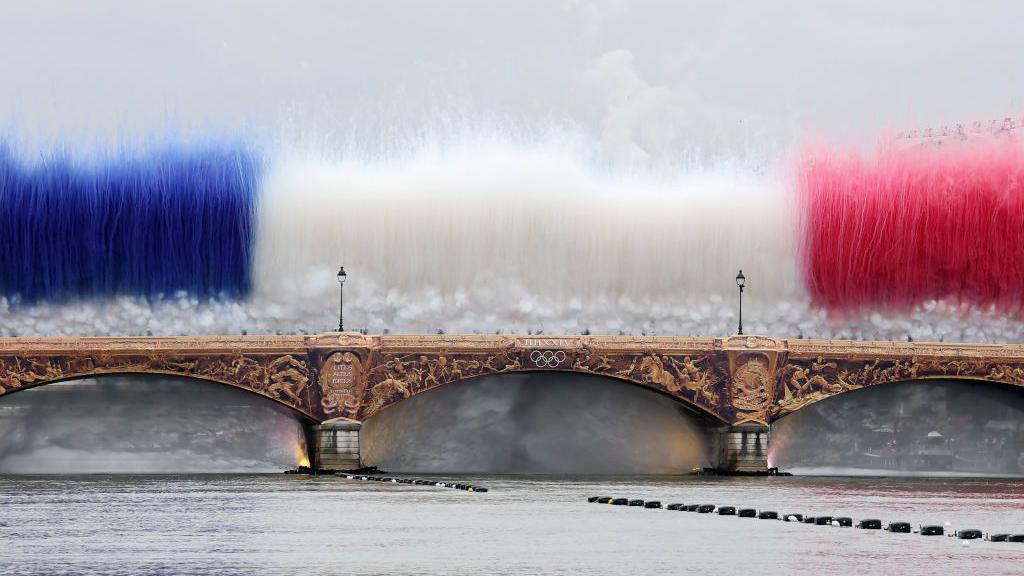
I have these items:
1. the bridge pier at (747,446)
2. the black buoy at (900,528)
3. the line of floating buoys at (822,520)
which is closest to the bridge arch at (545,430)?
the bridge pier at (747,446)

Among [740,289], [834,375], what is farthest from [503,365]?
[834,375]

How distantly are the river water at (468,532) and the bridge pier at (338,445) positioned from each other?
56.4 ft

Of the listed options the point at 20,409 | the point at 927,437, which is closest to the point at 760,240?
the point at 927,437

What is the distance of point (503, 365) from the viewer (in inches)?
3826

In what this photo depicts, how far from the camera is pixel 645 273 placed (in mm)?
102562

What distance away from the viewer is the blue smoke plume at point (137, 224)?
98.2m

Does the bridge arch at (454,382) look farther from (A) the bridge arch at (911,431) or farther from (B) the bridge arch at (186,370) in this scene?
(A) the bridge arch at (911,431)

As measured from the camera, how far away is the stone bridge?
9475 cm

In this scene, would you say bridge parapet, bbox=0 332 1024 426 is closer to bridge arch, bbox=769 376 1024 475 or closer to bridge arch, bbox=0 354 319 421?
bridge arch, bbox=0 354 319 421

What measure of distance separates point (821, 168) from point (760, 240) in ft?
17.4

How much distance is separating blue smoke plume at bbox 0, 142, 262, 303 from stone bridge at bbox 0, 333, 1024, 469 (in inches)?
219

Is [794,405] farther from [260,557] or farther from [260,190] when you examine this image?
[260,557]

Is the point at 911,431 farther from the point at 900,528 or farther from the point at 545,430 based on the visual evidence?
the point at 900,528

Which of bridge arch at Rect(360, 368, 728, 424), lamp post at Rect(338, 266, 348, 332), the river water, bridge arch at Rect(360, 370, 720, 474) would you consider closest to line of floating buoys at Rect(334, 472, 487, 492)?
the river water
